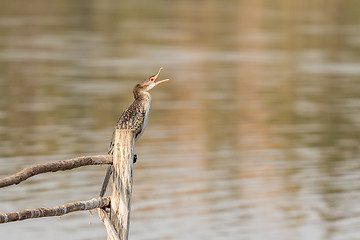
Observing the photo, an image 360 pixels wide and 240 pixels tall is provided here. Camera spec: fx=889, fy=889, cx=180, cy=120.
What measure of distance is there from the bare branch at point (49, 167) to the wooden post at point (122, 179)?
11cm

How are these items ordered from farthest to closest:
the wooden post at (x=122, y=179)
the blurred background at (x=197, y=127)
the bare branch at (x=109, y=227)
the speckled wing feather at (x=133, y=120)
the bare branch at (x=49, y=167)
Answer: the blurred background at (x=197, y=127), the speckled wing feather at (x=133, y=120), the bare branch at (x=109, y=227), the wooden post at (x=122, y=179), the bare branch at (x=49, y=167)

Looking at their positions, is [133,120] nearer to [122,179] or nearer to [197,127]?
[122,179]

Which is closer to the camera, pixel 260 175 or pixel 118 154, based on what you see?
pixel 118 154

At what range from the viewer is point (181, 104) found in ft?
66.2

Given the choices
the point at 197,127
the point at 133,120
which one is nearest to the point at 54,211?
the point at 133,120

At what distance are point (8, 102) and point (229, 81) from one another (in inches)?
283

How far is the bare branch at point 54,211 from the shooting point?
5.73 metres

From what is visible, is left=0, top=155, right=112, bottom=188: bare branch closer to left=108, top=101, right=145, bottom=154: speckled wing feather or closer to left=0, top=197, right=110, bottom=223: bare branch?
left=0, top=197, right=110, bottom=223: bare branch

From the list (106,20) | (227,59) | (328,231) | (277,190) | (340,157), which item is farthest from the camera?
(106,20)

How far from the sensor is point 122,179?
251 inches

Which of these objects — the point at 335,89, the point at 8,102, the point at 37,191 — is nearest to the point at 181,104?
the point at 8,102

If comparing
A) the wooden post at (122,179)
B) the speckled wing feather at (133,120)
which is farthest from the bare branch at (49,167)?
the speckled wing feather at (133,120)

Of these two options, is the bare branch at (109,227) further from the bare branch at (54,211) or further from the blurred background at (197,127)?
the blurred background at (197,127)

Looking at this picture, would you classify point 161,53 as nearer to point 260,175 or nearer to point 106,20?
point 106,20
